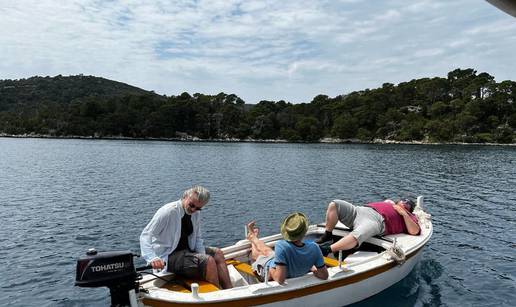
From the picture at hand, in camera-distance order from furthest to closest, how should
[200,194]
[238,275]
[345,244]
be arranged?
1. [345,244]
2. [238,275]
3. [200,194]

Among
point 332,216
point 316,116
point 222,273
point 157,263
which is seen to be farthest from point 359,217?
point 316,116

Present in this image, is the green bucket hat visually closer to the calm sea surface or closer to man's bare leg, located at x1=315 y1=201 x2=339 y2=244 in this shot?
man's bare leg, located at x1=315 y1=201 x2=339 y2=244

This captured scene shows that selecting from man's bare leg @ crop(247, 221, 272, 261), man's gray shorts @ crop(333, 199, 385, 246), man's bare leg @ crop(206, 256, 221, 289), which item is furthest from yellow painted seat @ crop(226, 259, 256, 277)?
man's gray shorts @ crop(333, 199, 385, 246)

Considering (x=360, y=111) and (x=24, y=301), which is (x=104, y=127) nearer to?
(x=360, y=111)

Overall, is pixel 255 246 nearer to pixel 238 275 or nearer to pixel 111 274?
pixel 238 275

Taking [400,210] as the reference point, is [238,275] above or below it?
below

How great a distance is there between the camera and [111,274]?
579 cm

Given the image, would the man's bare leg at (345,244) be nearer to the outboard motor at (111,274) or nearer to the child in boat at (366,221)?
the child in boat at (366,221)

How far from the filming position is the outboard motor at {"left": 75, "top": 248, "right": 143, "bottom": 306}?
5648mm

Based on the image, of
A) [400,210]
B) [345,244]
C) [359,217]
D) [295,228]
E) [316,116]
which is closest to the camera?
[295,228]

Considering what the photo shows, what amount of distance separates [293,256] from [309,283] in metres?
0.66

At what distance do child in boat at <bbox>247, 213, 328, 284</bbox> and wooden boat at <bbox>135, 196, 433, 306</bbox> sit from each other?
16 centimetres

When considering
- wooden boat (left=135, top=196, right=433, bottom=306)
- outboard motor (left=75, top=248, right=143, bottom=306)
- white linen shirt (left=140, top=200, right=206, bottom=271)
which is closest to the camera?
outboard motor (left=75, top=248, right=143, bottom=306)

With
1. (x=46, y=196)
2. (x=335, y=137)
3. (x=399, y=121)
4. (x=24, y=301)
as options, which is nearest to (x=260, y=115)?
(x=335, y=137)
